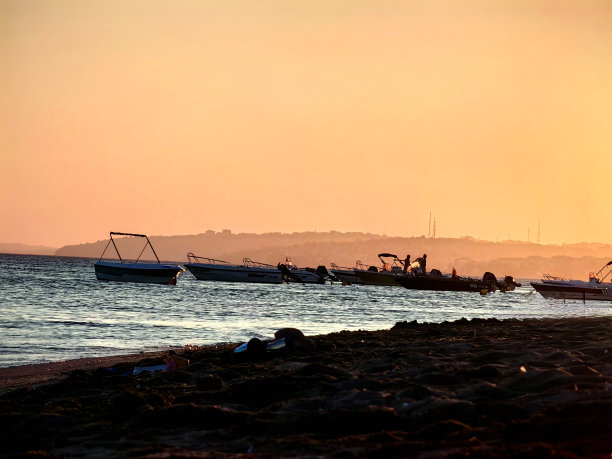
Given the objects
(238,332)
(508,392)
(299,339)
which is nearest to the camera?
(508,392)

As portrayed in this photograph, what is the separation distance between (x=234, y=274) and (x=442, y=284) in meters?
29.0

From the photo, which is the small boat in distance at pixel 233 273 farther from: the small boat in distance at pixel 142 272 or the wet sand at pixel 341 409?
the wet sand at pixel 341 409

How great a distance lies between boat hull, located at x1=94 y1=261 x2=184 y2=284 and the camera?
85500mm

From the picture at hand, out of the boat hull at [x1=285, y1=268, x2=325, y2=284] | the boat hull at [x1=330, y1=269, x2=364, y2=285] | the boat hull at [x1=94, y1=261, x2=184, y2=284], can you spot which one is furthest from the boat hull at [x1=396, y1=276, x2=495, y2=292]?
the boat hull at [x1=94, y1=261, x2=184, y2=284]

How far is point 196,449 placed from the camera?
8.47m

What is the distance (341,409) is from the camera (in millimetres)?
9531

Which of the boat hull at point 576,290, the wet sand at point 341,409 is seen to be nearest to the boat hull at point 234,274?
the boat hull at point 576,290

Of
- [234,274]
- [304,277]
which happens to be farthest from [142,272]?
[304,277]

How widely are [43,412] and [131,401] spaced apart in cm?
123

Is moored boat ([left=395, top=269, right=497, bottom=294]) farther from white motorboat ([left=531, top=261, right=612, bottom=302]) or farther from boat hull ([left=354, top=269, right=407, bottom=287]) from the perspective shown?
white motorboat ([left=531, top=261, right=612, bottom=302])

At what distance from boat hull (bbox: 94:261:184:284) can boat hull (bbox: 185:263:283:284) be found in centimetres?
2284

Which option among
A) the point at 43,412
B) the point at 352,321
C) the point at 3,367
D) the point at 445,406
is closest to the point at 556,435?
the point at 445,406

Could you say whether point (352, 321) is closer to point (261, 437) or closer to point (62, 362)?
point (62, 362)

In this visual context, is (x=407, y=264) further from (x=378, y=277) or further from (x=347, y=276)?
(x=347, y=276)
